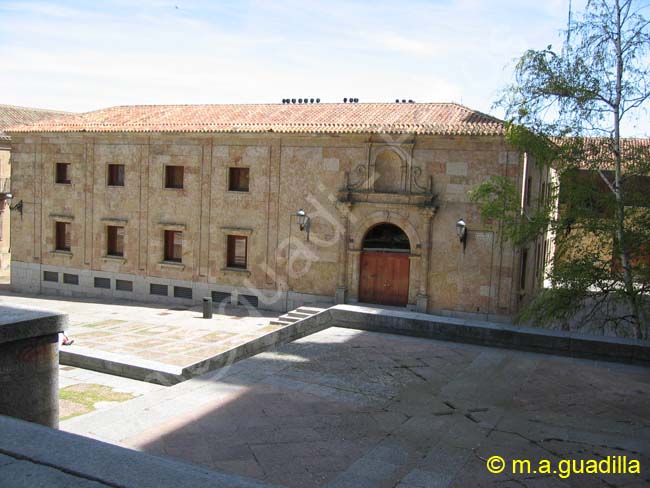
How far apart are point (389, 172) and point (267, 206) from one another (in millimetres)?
4436

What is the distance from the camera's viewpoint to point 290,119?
2261 cm

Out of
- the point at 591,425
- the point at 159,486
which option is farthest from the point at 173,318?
the point at 159,486

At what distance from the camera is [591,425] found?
243 inches

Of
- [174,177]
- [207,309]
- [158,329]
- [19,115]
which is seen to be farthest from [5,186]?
[158,329]

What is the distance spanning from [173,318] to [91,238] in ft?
21.2

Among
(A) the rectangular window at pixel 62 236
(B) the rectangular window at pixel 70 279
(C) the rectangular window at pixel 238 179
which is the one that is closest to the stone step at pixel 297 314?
(C) the rectangular window at pixel 238 179

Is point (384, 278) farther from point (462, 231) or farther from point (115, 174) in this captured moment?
point (115, 174)

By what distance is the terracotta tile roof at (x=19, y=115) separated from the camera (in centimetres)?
3581

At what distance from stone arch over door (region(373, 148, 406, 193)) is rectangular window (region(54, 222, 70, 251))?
1342 cm

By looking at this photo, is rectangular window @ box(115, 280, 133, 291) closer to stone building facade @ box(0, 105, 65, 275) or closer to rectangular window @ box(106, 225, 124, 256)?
rectangular window @ box(106, 225, 124, 256)

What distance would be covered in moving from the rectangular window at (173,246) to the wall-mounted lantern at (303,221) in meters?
5.18

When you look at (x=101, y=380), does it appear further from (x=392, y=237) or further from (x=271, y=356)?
(x=392, y=237)

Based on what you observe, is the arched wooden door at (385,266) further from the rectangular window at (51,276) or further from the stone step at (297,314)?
the rectangular window at (51,276)

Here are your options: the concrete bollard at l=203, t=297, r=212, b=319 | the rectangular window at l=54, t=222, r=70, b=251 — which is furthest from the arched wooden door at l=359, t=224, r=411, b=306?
the rectangular window at l=54, t=222, r=70, b=251
